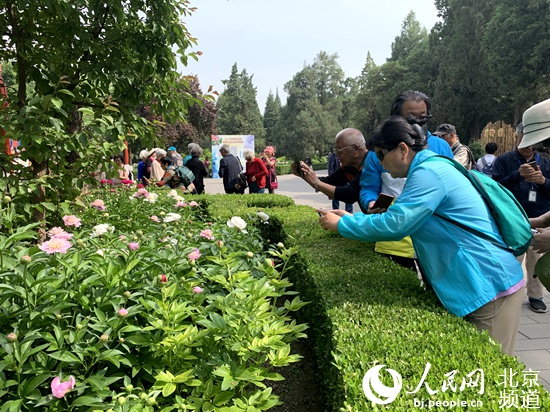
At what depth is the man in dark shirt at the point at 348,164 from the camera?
12.2 ft

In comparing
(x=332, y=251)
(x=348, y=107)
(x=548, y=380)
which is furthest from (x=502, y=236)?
(x=348, y=107)

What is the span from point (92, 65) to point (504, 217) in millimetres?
3247

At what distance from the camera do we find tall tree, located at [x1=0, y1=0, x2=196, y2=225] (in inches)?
137

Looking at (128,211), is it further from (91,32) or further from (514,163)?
(514,163)

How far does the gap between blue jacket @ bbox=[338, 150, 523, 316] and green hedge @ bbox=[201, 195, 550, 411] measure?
0.69ft

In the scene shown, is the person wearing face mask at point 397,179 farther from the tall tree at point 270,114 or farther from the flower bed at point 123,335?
the tall tree at point 270,114

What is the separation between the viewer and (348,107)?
2793 inches

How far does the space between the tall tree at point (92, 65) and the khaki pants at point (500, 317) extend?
2670 millimetres

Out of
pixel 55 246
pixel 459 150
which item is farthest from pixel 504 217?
pixel 459 150

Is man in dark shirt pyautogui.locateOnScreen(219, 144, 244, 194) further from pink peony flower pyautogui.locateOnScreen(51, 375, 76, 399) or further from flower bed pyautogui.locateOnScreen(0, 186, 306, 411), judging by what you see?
pink peony flower pyautogui.locateOnScreen(51, 375, 76, 399)

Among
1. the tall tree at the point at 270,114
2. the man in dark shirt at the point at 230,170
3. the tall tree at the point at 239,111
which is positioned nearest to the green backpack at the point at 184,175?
the man in dark shirt at the point at 230,170

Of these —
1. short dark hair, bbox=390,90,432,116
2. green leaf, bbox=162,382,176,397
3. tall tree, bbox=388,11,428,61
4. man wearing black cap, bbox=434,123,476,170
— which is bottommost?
green leaf, bbox=162,382,176,397

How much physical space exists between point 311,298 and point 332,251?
0.63 meters

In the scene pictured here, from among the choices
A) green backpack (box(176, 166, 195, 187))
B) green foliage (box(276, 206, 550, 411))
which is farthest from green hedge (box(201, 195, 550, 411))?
green backpack (box(176, 166, 195, 187))
